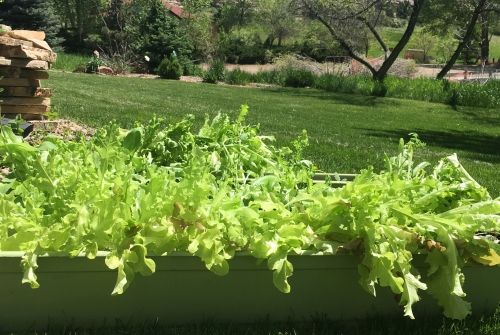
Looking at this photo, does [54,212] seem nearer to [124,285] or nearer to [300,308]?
[124,285]

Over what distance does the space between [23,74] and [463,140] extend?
717 cm

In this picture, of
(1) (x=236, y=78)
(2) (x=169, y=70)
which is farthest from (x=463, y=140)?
(2) (x=169, y=70)

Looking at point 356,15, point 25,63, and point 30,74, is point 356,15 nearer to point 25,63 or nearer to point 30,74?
point 30,74

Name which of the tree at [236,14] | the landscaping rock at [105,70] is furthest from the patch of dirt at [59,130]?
the tree at [236,14]

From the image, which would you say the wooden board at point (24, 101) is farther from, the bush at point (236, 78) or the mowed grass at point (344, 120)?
the bush at point (236, 78)

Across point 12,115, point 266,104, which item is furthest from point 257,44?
point 12,115

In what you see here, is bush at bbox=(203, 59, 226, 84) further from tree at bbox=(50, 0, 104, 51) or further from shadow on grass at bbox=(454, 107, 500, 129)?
tree at bbox=(50, 0, 104, 51)

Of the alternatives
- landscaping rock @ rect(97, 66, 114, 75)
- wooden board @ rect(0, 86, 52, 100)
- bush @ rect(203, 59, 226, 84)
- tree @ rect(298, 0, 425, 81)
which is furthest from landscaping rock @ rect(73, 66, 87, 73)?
wooden board @ rect(0, 86, 52, 100)

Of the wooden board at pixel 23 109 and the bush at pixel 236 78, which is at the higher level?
the wooden board at pixel 23 109

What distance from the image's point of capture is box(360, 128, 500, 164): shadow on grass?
742cm

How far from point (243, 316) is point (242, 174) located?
2.26 feet

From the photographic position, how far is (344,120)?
1039 cm

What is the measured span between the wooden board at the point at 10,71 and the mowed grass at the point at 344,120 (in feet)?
4.34

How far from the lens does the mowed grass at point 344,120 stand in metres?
6.03
